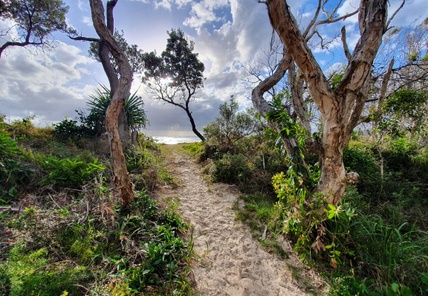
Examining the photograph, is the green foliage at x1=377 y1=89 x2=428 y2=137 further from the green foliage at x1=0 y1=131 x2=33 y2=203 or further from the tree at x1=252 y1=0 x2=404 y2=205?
the green foliage at x1=0 y1=131 x2=33 y2=203

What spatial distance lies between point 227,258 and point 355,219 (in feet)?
5.71

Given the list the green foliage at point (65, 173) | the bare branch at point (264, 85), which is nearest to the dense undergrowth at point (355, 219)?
the bare branch at point (264, 85)

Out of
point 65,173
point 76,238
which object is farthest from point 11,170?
point 76,238

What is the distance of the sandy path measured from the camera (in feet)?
6.22

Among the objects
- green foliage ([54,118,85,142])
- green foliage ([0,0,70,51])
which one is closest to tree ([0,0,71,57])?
green foliage ([0,0,70,51])

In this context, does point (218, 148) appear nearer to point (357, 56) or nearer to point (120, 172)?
point (120, 172)

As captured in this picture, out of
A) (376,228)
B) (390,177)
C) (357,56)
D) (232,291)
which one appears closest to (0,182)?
(232,291)

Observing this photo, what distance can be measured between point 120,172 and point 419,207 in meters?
5.55

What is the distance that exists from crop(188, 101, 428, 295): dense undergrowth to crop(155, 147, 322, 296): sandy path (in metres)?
0.27

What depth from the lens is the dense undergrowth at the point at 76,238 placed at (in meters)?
1.56

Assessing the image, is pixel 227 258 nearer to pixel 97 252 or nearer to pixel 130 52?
pixel 97 252

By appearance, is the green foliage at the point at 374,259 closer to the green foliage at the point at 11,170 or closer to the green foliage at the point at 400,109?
the green foliage at the point at 400,109

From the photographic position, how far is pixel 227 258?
2.33 meters

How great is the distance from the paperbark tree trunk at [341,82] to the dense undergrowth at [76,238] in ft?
6.79
